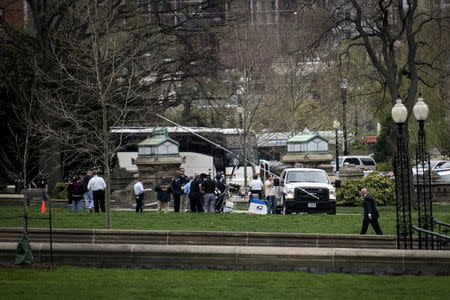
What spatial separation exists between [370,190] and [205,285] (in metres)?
23.2

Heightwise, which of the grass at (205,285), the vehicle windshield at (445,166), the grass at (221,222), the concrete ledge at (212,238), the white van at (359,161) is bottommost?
the grass at (205,285)

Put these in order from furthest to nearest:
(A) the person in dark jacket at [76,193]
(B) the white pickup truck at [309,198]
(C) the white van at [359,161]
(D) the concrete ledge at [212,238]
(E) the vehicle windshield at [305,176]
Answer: (C) the white van at [359,161] → (E) the vehicle windshield at [305,176] → (B) the white pickup truck at [309,198] → (A) the person in dark jacket at [76,193] → (D) the concrete ledge at [212,238]

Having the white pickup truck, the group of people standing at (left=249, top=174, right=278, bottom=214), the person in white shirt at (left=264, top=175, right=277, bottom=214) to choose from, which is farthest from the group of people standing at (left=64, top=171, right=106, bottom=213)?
the white pickup truck

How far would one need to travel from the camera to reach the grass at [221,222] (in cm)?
2534

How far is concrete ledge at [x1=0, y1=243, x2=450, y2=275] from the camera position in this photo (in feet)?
56.7

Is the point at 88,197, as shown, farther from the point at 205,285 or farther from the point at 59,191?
the point at 205,285

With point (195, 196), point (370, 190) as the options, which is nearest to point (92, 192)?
point (195, 196)

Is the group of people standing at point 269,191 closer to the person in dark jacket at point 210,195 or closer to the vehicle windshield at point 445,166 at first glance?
the person in dark jacket at point 210,195

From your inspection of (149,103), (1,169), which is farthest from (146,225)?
(1,169)

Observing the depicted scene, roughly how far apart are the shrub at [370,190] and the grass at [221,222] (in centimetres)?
810

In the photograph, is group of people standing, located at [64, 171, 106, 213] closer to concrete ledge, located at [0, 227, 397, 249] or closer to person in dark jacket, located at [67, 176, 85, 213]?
person in dark jacket, located at [67, 176, 85, 213]

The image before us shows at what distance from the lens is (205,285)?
16.2 meters

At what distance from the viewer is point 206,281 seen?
1677cm

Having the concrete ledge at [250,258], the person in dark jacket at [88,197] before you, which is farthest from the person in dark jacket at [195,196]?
the concrete ledge at [250,258]
